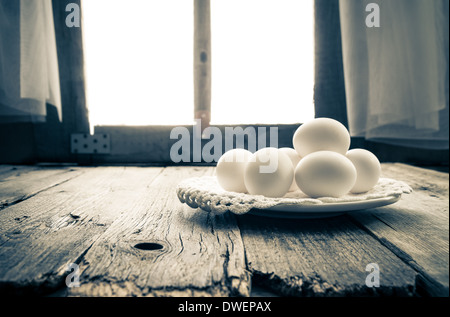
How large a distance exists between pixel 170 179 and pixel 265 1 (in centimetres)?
113

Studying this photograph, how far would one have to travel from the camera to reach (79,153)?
1.82 m

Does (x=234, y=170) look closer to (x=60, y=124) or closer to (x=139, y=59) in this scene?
(x=139, y=59)

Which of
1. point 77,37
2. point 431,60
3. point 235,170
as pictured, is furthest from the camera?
point 77,37

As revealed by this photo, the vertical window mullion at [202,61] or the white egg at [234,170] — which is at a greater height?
the vertical window mullion at [202,61]

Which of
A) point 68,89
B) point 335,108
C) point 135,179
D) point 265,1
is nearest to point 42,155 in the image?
point 68,89

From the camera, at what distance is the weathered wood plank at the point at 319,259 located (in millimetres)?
387

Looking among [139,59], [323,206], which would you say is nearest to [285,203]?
[323,206]

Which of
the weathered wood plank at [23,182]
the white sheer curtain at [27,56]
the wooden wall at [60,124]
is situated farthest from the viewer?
the wooden wall at [60,124]

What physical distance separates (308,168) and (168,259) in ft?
1.01

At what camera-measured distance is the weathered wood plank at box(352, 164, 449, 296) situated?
1.30ft

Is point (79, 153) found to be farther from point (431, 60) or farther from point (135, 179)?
point (431, 60)

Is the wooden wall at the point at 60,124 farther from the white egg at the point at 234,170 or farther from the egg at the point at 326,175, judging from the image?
the egg at the point at 326,175

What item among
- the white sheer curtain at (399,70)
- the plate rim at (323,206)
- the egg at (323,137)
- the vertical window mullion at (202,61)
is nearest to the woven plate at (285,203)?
the plate rim at (323,206)
